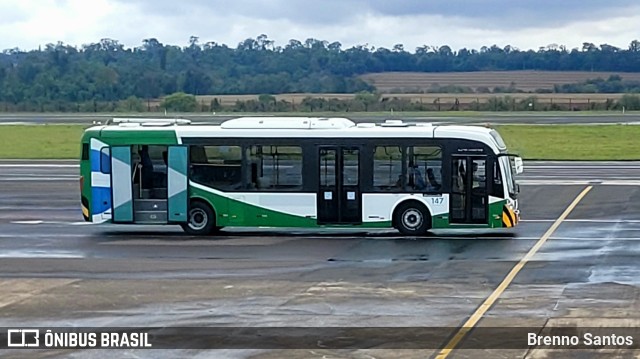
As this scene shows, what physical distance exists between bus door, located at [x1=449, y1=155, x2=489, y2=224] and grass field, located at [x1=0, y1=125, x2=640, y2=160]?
28095 mm

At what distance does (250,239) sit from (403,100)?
86445 millimetres

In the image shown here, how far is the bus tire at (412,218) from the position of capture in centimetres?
2561

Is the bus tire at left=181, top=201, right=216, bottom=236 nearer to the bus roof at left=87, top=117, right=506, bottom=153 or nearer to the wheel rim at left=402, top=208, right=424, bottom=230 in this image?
the bus roof at left=87, top=117, right=506, bottom=153

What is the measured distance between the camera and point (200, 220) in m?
26.5

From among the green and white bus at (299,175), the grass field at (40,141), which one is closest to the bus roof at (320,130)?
the green and white bus at (299,175)

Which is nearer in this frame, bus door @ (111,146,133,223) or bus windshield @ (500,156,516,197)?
bus windshield @ (500,156,516,197)

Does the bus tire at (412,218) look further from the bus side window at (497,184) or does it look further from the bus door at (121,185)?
the bus door at (121,185)

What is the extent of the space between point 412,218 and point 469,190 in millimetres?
1430

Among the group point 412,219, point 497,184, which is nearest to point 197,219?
point 412,219

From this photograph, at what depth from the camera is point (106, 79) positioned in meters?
126

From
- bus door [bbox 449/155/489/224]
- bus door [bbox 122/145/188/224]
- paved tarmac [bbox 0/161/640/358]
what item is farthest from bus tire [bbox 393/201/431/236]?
bus door [bbox 122/145/188/224]

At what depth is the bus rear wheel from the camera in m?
26.4

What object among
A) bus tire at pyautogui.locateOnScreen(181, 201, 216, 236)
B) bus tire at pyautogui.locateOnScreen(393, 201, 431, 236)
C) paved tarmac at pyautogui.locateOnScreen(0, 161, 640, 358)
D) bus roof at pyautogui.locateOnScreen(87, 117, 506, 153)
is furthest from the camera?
bus tire at pyautogui.locateOnScreen(181, 201, 216, 236)

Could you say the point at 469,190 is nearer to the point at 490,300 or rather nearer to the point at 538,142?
the point at 490,300
